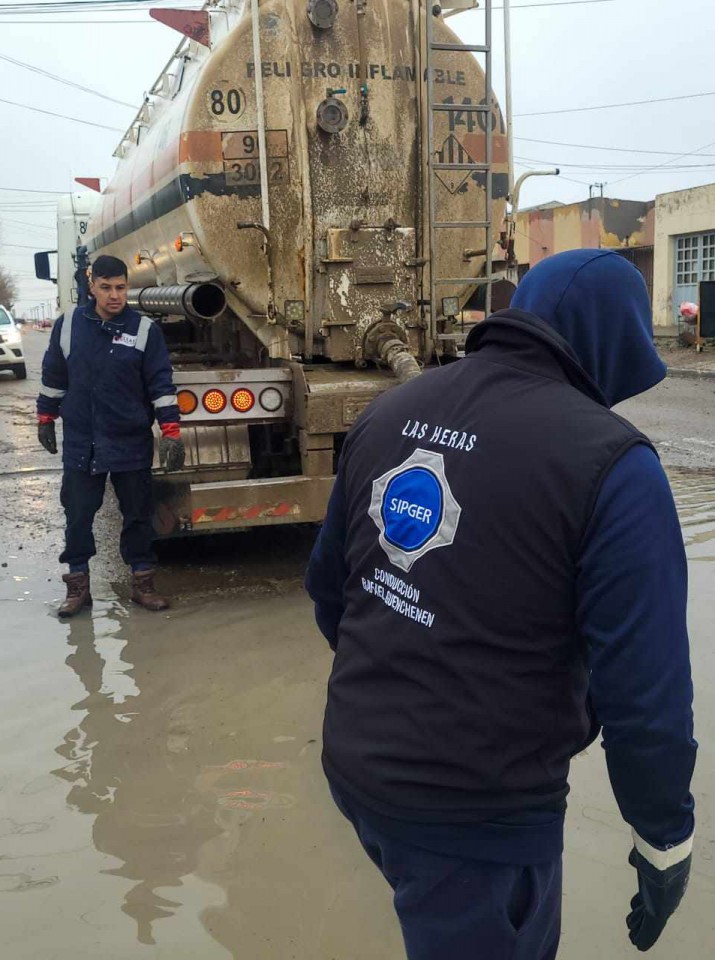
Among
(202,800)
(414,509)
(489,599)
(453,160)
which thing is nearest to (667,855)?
(489,599)

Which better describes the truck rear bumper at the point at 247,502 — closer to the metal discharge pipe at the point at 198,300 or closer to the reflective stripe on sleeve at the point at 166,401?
the reflective stripe on sleeve at the point at 166,401

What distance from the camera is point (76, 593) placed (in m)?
4.95

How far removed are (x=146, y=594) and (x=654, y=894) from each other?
3.83 meters

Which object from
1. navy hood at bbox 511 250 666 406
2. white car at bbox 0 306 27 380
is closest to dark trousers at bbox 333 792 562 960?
navy hood at bbox 511 250 666 406

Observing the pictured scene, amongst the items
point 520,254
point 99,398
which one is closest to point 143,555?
point 99,398

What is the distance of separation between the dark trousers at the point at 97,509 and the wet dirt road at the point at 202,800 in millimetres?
313

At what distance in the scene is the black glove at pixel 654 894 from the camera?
5.06ft

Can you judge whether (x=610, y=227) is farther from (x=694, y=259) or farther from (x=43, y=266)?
(x=43, y=266)

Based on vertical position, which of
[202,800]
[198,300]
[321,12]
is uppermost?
[321,12]

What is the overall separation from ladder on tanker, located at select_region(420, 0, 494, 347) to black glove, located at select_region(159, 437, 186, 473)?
66.3 inches

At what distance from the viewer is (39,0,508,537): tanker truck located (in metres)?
4.97

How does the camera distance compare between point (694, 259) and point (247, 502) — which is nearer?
point (247, 502)

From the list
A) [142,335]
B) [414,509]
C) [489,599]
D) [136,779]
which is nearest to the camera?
[489,599]

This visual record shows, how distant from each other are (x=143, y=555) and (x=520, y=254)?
99.3 ft
